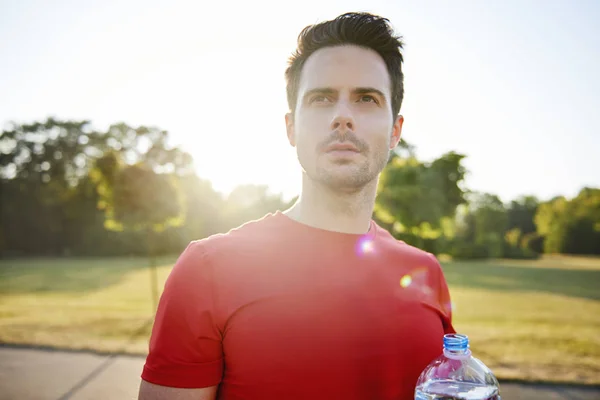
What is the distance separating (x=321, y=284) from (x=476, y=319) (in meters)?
11.1

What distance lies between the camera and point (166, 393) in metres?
1.44

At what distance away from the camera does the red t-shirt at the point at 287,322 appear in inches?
58.2

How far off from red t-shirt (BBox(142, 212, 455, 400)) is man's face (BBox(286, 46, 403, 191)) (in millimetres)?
281

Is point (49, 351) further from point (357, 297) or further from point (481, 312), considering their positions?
point (481, 312)

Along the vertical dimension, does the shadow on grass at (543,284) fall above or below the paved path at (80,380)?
below

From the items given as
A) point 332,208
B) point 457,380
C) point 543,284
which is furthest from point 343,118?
point 543,284

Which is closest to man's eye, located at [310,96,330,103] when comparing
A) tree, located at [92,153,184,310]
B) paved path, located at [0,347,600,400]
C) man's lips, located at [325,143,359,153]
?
man's lips, located at [325,143,359,153]

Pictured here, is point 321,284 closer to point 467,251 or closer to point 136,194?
point 136,194

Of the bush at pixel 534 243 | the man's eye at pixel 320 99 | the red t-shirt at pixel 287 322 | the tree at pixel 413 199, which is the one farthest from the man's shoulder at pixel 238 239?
the bush at pixel 534 243

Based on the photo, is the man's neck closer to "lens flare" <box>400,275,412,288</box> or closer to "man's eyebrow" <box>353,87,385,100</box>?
"lens flare" <box>400,275,412,288</box>

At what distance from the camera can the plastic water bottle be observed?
1593 millimetres

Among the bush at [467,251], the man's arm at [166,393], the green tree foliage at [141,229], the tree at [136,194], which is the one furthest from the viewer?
the bush at [467,251]

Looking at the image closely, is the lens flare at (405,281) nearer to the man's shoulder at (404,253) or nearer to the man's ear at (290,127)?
the man's shoulder at (404,253)

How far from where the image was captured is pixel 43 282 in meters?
20.3
